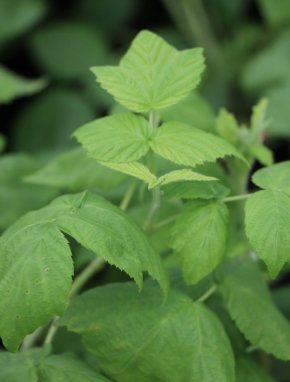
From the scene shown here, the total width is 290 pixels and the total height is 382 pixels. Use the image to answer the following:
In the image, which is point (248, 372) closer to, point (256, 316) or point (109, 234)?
point (256, 316)

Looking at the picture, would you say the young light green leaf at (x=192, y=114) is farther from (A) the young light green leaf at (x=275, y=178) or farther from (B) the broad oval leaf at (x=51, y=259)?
(B) the broad oval leaf at (x=51, y=259)

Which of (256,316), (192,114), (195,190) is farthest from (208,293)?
(192,114)

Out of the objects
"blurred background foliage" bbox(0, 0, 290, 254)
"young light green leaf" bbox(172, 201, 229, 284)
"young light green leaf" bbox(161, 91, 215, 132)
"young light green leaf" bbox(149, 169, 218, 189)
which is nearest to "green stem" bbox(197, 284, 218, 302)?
"young light green leaf" bbox(172, 201, 229, 284)

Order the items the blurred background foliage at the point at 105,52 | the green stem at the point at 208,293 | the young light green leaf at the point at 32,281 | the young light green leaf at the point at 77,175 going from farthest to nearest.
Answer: the blurred background foliage at the point at 105,52 → the young light green leaf at the point at 77,175 → the green stem at the point at 208,293 → the young light green leaf at the point at 32,281

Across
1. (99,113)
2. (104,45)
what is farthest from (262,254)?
(104,45)

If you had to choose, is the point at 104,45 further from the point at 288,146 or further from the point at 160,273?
the point at 160,273

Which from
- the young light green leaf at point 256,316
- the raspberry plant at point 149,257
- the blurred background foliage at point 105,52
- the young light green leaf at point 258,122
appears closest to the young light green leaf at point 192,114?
the young light green leaf at point 258,122
